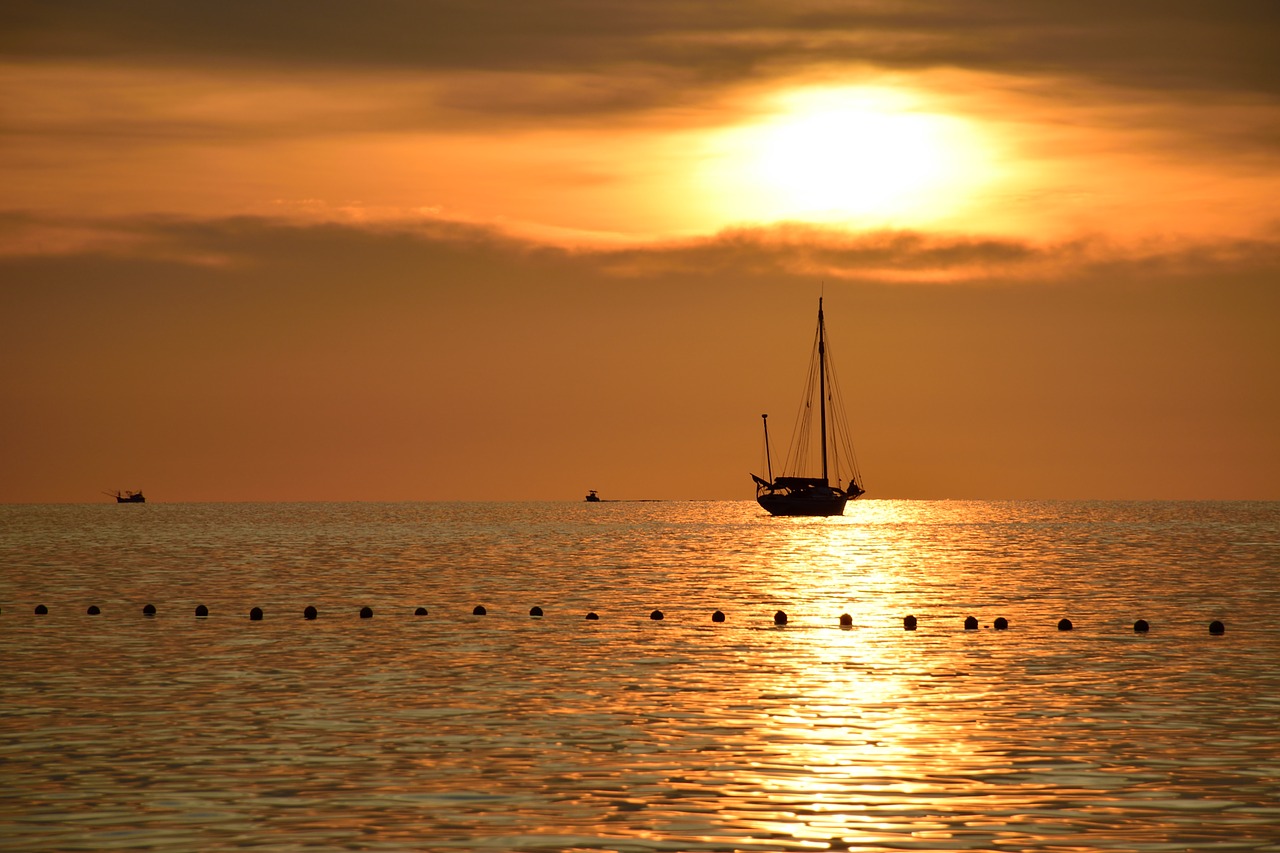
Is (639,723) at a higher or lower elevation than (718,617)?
lower

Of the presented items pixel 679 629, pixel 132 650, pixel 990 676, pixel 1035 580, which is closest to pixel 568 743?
pixel 990 676

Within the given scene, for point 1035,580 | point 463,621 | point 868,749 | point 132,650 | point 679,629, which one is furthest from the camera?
point 1035,580

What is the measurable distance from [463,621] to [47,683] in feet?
78.9

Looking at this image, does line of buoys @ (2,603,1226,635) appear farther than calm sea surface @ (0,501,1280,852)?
Yes

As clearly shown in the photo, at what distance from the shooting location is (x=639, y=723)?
3353 centimetres

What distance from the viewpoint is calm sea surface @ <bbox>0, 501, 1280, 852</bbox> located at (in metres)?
23.0

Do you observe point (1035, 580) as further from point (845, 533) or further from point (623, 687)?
point (845, 533)

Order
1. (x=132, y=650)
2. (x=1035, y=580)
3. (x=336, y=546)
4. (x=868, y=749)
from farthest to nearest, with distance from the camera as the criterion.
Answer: (x=336, y=546)
(x=1035, y=580)
(x=132, y=650)
(x=868, y=749)

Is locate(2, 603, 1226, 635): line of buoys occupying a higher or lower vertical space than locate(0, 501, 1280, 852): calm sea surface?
higher

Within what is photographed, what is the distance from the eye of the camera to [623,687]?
4031 centimetres

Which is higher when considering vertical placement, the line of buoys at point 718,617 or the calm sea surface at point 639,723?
the line of buoys at point 718,617

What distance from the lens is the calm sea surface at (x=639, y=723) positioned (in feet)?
75.6

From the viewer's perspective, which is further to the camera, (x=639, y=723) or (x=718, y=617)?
(x=718, y=617)

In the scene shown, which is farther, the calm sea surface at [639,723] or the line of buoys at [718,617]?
the line of buoys at [718,617]
